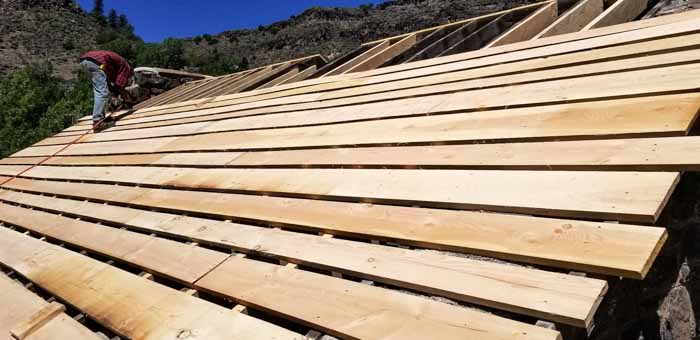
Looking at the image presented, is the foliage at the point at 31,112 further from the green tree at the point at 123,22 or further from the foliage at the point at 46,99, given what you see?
the green tree at the point at 123,22

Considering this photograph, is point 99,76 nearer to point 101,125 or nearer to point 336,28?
point 101,125

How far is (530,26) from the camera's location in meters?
4.21

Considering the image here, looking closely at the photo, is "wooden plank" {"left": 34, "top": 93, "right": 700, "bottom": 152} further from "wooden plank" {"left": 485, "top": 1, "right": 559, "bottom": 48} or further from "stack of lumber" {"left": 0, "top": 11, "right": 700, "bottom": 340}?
"wooden plank" {"left": 485, "top": 1, "right": 559, "bottom": 48}

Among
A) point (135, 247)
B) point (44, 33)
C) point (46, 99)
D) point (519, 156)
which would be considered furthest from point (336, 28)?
point (519, 156)

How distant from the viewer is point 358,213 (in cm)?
199

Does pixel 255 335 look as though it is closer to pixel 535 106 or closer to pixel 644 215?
pixel 644 215

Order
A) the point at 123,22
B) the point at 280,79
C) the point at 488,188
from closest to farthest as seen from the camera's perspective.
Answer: the point at 488,188
the point at 280,79
the point at 123,22

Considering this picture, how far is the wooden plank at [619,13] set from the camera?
3.38 meters

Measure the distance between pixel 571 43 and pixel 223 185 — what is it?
2312 mm

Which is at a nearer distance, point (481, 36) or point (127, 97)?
point (481, 36)

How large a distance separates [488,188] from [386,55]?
3.72 metres

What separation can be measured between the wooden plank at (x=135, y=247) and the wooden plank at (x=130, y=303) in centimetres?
8

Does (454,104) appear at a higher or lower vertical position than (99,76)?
lower

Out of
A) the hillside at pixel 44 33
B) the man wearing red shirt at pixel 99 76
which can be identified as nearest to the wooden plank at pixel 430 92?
the man wearing red shirt at pixel 99 76
